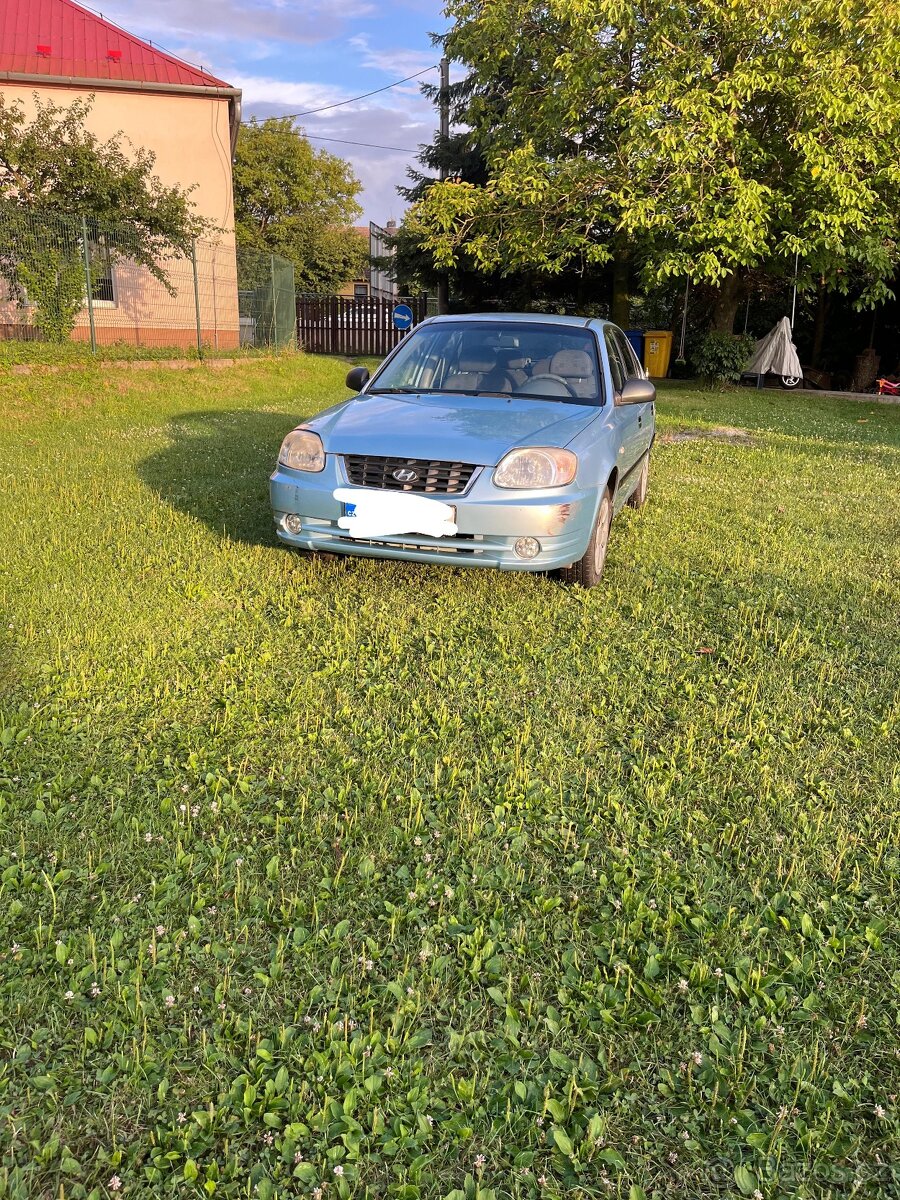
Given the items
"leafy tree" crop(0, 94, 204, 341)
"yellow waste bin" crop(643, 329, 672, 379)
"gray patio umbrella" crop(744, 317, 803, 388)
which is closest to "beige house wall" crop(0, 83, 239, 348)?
"leafy tree" crop(0, 94, 204, 341)

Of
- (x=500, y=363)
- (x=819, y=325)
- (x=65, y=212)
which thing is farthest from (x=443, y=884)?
(x=819, y=325)

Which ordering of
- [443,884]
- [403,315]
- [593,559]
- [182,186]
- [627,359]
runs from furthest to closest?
[403,315], [182,186], [627,359], [593,559], [443,884]

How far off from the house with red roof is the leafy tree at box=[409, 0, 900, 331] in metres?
4.93

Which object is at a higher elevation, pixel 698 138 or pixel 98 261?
pixel 698 138

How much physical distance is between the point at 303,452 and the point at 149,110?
58.4ft

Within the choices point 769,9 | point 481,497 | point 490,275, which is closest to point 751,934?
point 481,497

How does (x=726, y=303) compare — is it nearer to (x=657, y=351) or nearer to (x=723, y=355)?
(x=723, y=355)

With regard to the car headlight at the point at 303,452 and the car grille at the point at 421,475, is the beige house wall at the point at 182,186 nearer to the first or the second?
the car headlight at the point at 303,452

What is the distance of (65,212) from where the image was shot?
1450 cm

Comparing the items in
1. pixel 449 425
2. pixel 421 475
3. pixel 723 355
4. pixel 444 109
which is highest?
pixel 444 109

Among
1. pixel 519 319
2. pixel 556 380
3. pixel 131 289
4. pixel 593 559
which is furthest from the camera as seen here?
pixel 131 289

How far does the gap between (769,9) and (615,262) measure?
7.41m

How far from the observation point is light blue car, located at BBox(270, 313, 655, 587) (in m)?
4.26

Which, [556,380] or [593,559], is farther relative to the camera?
[556,380]
